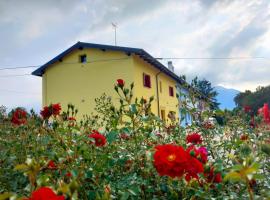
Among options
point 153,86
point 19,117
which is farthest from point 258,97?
point 19,117

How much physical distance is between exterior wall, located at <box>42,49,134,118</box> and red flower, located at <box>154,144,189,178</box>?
16.1 metres

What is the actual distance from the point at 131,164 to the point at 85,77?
1738 centimetres

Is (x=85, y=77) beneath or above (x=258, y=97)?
beneath

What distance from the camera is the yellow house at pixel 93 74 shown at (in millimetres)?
17703

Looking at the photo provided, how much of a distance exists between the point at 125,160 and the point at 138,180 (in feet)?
0.82

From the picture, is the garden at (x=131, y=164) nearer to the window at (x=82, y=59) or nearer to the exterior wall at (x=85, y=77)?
the exterior wall at (x=85, y=77)

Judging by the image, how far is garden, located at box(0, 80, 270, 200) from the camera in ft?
3.40

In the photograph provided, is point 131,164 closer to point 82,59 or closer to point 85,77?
point 85,77

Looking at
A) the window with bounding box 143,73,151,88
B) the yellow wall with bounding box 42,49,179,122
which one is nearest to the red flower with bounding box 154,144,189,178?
the yellow wall with bounding box 42,49,179,122

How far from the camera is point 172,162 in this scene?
116 cm

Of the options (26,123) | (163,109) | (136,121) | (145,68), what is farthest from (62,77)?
(136,121)

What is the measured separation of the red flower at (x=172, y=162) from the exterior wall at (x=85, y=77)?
1610 centimetres

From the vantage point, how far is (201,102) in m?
2.79

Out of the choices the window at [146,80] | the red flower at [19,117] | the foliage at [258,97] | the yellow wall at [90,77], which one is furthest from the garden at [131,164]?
the foliage at [258,97]
